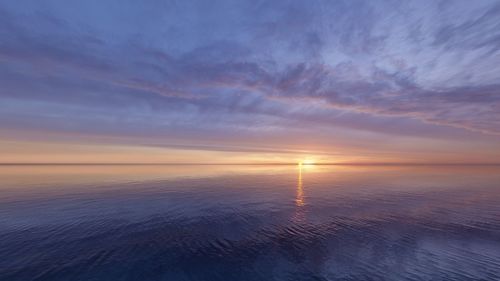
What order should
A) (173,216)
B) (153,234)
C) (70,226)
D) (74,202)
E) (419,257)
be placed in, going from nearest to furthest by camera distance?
(419,257), (153,234), (70,226), (173,216), (74,202)

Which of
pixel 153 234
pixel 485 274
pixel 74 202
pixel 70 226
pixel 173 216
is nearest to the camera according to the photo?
pixel 485 274

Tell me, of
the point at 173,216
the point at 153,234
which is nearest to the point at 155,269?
the point at 153,234

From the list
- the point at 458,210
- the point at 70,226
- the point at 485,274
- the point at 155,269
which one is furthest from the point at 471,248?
the point at 70,226

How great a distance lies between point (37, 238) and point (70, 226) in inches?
225

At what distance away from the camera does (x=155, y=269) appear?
1037 inches

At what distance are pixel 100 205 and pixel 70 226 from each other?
738 inches

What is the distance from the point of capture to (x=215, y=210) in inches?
2176

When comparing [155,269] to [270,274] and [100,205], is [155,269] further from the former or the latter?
[100,205]

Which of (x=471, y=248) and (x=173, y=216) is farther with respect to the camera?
(x=173, y=216)

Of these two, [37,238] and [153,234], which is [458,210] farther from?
[37,238]

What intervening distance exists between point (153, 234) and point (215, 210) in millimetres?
19580

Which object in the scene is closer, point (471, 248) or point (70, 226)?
point (471, 248)

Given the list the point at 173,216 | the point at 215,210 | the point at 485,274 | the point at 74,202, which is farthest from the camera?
the point at 74,202

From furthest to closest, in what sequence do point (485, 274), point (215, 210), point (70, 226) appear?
point (215, 210) < point (70, 226) < point (485, 274)
